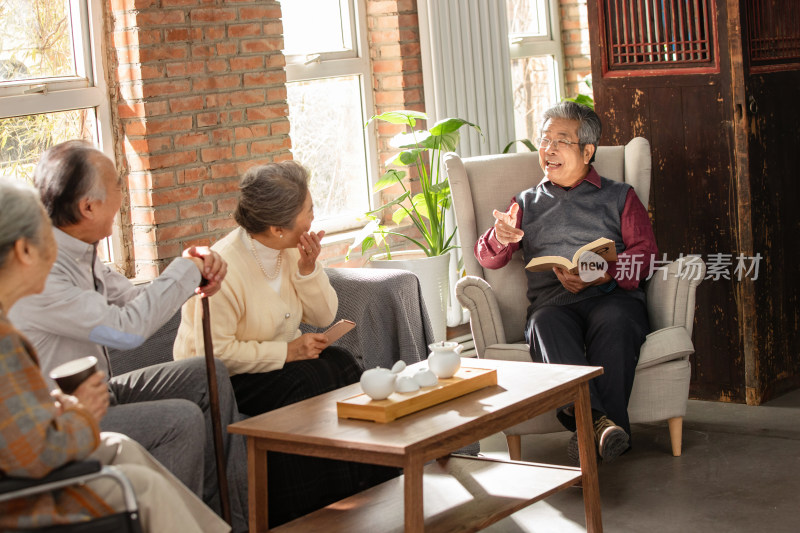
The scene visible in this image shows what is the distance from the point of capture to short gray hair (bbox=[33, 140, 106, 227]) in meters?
2.75

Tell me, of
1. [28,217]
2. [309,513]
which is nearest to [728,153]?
[309,513]

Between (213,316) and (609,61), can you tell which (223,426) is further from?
(609,61)

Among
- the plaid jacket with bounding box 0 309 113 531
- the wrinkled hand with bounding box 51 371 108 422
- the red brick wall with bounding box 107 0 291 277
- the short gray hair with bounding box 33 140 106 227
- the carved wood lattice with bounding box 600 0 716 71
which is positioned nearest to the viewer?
the plaid jacket with bounding box 0 309 113 531

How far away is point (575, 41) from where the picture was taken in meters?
6.53

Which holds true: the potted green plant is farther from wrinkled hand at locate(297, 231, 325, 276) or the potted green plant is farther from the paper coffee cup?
the paper coffee cup

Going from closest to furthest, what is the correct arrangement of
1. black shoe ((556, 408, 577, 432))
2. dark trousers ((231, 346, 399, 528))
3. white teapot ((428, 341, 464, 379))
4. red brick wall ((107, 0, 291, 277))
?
white teapot ((428, 341, 464, 379))
dark trousers ((231, 346, 399, 528))
black shoe ((556, 408, 577, 432))
red brick wall ((107, 0, 291, 277))

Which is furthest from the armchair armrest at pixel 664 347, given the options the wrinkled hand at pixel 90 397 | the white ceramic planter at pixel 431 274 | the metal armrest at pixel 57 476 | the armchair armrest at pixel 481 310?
the metal armrest at pixel 57 476

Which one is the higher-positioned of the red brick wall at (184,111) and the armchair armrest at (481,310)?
the red brick wall at (184,111)

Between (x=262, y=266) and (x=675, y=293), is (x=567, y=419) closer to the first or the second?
(x=675, y=293)

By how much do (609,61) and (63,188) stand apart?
2.56 m

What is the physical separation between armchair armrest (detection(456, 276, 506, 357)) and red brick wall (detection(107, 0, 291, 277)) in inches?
44.9

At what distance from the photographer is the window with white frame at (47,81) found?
391 centimetres

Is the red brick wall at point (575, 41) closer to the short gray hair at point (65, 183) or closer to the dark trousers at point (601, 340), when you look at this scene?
the dark trousers at point (601, 340)

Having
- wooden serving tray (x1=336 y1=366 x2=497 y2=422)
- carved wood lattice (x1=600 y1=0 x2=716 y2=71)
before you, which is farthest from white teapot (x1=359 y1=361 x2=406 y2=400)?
carved wood lattice (x1=600 y1=0 x2=716 y2=71)
